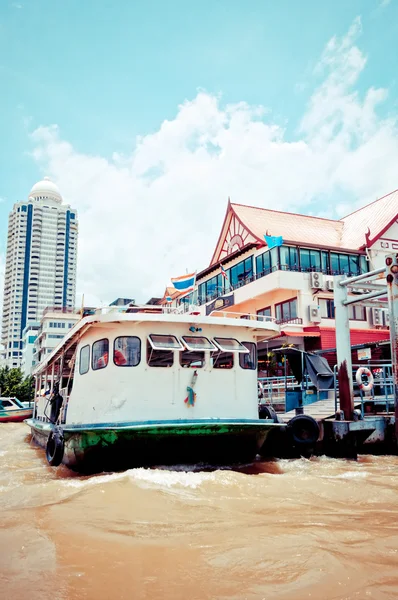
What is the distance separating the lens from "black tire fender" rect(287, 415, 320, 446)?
10617mm

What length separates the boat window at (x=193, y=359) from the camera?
9477mm

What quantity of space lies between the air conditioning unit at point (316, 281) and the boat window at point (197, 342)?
637 inches

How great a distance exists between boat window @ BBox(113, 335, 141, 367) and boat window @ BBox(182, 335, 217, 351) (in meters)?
0.90

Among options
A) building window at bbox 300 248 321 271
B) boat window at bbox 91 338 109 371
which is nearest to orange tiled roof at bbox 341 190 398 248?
building window at bbox 300 248 321 271

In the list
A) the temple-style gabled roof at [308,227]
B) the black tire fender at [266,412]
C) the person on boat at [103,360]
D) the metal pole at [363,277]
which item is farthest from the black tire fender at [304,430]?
the temple-style gabled roof at [308,227]

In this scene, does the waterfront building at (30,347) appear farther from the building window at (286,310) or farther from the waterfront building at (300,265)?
the building window at (286,310)

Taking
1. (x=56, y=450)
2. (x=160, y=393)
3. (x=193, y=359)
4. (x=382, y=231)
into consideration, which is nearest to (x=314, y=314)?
(x=382, y=231)

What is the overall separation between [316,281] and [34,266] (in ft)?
325

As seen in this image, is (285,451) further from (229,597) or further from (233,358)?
(229,597)

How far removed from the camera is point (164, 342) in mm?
9125

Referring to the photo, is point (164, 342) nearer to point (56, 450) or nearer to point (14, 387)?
point (56, 450)

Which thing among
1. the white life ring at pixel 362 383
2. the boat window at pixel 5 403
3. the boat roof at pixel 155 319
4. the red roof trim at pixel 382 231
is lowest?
the boat window at pixel 5 403

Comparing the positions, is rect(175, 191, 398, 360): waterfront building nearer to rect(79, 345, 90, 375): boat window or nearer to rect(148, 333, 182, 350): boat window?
rect(79, 345, 90, 375): boat window

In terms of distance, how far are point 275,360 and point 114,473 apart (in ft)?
55.1
